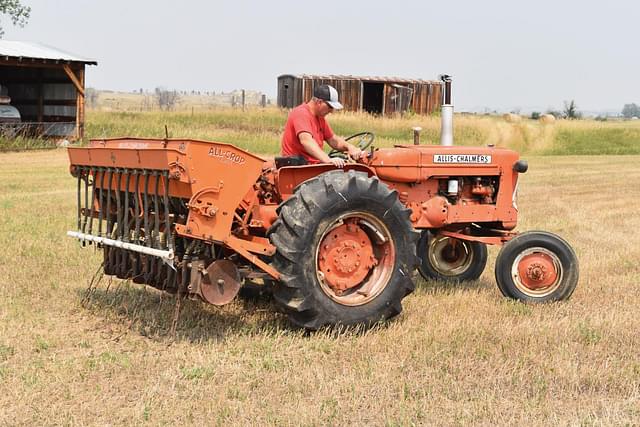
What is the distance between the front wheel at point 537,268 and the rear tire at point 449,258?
0.93m

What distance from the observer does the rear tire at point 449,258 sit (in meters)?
7.94

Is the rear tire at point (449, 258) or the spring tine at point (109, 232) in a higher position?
the spring tine at point (109, 232)

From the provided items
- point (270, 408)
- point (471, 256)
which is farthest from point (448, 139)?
point (270, 408)

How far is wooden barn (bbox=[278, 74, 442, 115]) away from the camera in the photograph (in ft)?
127

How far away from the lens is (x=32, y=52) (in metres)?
25.7

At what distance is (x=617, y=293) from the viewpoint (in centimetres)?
734

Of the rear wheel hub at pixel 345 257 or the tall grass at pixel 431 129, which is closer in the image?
the rear wheel hub at pixel 345 257

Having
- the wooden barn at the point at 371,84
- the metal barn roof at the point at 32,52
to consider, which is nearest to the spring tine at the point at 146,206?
the metal barn roof at the point at 32,52

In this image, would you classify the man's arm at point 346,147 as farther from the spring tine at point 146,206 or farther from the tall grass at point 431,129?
the tall grass at point 431,129

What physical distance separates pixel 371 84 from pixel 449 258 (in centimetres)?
3396

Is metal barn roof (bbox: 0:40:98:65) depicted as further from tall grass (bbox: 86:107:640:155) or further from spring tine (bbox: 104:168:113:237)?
spring tine (bbox: 104:168:113:237)

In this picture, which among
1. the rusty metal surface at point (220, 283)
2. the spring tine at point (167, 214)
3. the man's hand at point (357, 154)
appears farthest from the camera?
the man's hand at point (357, 154)

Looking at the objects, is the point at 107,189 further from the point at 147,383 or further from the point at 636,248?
the point at 636,248

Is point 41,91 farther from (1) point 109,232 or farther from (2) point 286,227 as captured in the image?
(2) point 286,227
